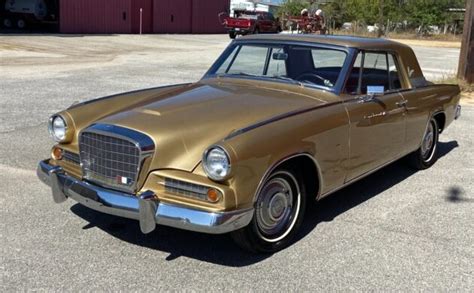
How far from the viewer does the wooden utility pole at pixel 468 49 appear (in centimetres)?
1274

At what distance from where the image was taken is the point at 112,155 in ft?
12.1

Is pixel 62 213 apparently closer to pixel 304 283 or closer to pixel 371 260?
pixel 304 283

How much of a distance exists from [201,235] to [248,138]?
105 cm

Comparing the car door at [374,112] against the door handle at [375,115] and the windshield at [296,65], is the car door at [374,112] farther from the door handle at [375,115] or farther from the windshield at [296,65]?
the windshield at [296,65]

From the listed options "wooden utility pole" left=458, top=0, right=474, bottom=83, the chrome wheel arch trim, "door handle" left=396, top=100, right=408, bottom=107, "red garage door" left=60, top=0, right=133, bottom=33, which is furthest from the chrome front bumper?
"red garage door" left=60, top=0, right=133, bottom=33

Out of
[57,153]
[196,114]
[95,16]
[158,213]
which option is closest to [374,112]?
[196,114]

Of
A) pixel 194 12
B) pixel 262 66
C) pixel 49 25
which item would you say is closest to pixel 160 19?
pixel 194 12

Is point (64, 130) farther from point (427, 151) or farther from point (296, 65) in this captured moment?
point (427, 151)

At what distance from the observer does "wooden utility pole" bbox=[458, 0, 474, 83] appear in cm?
1274

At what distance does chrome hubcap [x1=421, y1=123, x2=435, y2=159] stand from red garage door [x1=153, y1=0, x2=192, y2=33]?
108 ft

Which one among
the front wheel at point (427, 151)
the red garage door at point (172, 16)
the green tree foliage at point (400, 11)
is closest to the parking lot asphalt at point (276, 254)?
the front wheel at point (427, 151)

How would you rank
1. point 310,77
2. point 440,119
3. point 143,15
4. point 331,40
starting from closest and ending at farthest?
point 310,77 < point 331,40 < point 440,119 < point 143,15

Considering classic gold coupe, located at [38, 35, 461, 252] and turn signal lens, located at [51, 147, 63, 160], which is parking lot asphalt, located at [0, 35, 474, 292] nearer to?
classic gold coupe, located at [38, 35, 461, 252]

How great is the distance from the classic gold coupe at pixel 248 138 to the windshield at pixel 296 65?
0.01m
